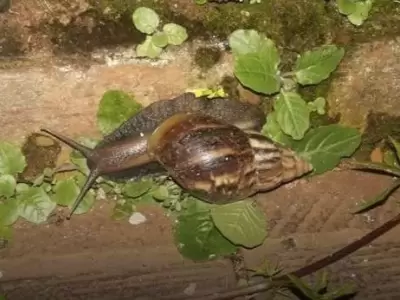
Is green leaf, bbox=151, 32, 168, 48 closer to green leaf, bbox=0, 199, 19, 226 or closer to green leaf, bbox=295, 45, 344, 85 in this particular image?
green leaf, bbox=295, 45, 344, 85

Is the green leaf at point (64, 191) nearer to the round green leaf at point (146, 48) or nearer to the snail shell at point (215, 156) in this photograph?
the snail shell at point (215, 156)

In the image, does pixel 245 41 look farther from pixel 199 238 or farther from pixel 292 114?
pixel 199 238

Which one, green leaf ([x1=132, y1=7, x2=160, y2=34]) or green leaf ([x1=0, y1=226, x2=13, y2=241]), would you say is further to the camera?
green leaf ([x1=0, y1=226, x2=13, y2=241])

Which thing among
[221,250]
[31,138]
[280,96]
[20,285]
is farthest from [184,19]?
[20,285]

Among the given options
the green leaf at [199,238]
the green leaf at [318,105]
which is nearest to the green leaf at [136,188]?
the green leaf at [199,238]

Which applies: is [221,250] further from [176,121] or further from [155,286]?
[176,121]

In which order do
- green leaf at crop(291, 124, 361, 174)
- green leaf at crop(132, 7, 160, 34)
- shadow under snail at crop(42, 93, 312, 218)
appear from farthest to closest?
green leaf at crop(291, 124, 361, 174)
shadow under snail at crop(42, 93, 312, 218)
green leaf at crop(132, 7, 160, 34)

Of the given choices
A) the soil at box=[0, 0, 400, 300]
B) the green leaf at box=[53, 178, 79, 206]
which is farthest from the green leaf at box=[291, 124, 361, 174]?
the green leaf at box=[53, 178, 79, 206]
